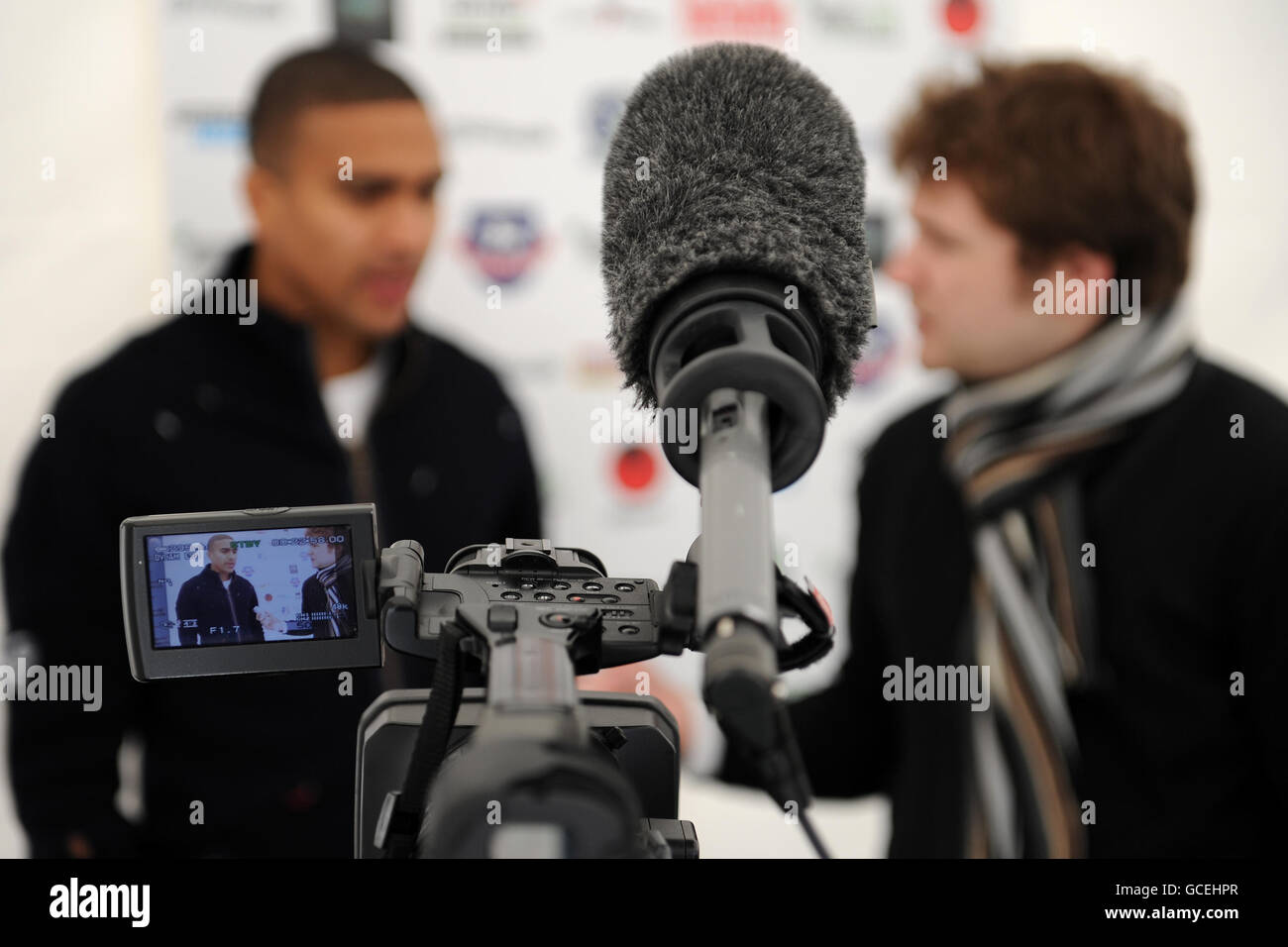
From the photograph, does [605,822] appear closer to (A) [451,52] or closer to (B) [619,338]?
(B) [619,338]

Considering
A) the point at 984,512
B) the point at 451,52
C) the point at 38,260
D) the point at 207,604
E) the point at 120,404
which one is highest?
the point at 451,52

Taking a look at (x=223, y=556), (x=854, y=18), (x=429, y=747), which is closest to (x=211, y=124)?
(x=854, y=18)

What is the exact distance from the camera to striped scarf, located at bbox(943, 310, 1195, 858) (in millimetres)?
1127

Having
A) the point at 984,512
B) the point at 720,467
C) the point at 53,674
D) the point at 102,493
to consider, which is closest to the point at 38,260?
the point at 102,493

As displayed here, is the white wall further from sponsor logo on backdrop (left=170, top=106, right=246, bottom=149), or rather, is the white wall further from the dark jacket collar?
the dark jacket collar

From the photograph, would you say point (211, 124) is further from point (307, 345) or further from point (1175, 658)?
point (1175, 658)

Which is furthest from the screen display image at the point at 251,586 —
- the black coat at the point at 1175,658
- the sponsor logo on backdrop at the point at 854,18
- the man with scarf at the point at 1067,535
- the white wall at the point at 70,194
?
the sponsor logo on backdrop at the point at 854,18

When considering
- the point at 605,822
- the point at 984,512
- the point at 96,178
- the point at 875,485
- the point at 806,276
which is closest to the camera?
the point at 605,822

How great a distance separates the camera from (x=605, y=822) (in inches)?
10.7

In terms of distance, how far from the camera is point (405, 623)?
446 mm

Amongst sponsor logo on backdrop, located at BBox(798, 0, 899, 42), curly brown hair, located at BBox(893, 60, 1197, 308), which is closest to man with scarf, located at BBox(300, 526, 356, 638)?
curly brown hair, located at BBox(893, 60, 1197, 308)

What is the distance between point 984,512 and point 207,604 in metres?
0.92

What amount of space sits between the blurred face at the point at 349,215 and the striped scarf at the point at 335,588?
1.04m

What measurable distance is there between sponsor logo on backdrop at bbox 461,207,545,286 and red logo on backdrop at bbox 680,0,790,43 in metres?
0.37
